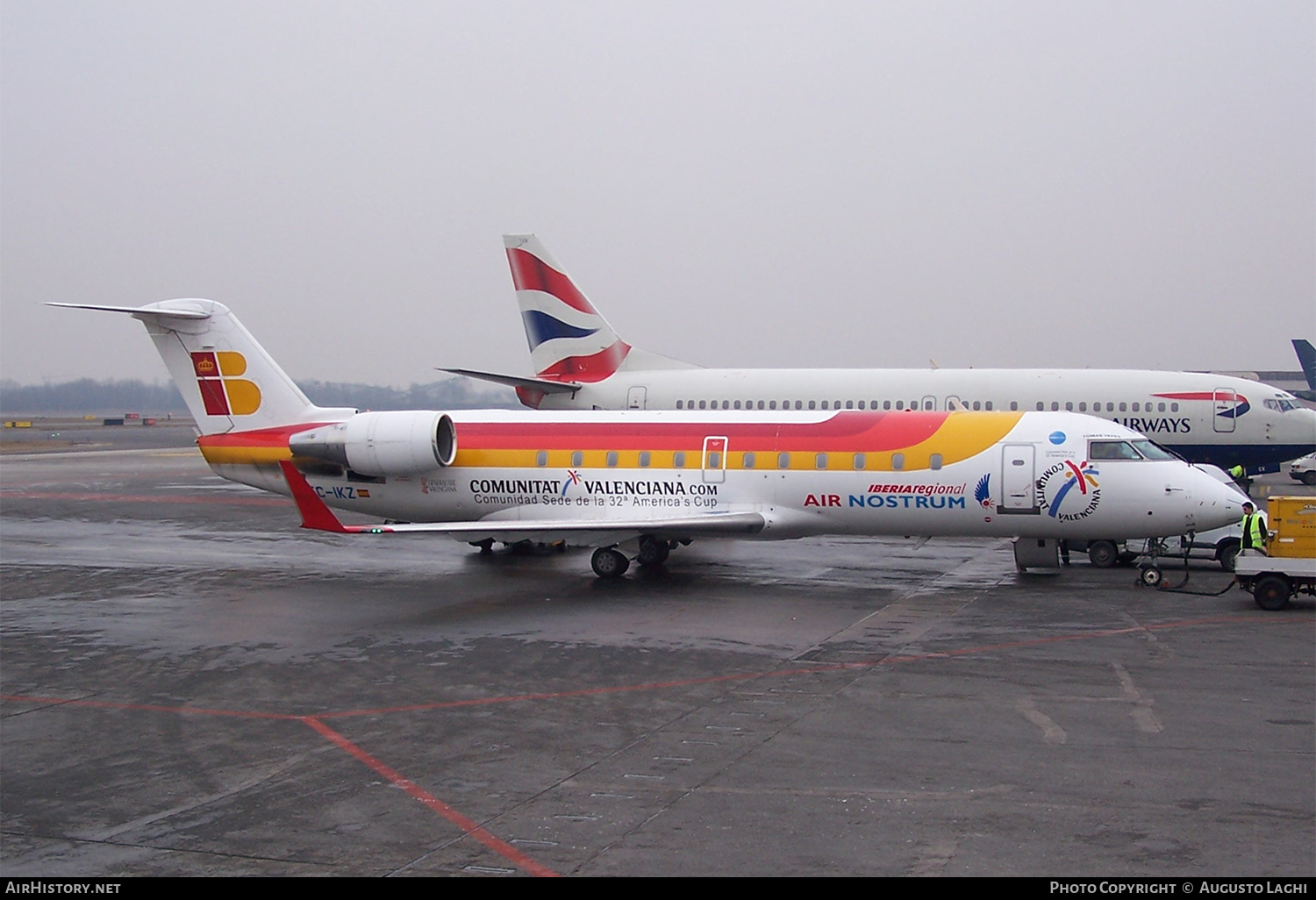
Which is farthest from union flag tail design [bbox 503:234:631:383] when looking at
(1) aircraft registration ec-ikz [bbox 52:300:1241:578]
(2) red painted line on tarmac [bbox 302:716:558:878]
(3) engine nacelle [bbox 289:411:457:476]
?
(2) red painted line on tarmac [bbox 302:716:558:878]

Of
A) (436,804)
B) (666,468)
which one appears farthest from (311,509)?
(436,804)

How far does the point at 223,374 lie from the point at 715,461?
10.4 m

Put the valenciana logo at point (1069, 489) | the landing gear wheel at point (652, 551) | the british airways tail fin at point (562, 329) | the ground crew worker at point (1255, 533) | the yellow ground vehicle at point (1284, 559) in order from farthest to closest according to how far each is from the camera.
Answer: the british airways tail fin at point (562, 329), the landing gear wheel at point (652, 551), the valenciana logo at point (1069, 489), the ground crew worker at point (1255, 533), the yellow ground vehicle at point (1284, 559)

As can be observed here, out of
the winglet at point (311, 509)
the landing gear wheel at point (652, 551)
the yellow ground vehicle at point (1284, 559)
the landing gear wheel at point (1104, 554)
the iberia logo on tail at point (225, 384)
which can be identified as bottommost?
the landing gear wheel at point (1104, 554)

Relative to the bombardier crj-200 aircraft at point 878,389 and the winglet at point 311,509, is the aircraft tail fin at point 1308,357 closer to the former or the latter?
the bombardier crj-200 aircraft at point 878,389

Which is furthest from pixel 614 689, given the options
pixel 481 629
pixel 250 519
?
pixel 250 519

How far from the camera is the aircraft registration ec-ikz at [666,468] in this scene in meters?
20.0

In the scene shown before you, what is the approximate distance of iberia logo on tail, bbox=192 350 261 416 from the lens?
2319 centimetres

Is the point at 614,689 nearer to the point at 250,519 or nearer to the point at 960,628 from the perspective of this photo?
the point at 960,628

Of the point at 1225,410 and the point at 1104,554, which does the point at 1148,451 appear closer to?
the point at 1104,554

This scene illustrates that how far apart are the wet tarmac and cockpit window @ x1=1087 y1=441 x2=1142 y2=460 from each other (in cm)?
241

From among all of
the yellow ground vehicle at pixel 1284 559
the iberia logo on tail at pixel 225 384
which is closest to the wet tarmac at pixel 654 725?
the yellow ground vehicle at pixel 1284 559

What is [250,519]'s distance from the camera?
1277 inches

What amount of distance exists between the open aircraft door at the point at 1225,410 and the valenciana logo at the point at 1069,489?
44.7ft
